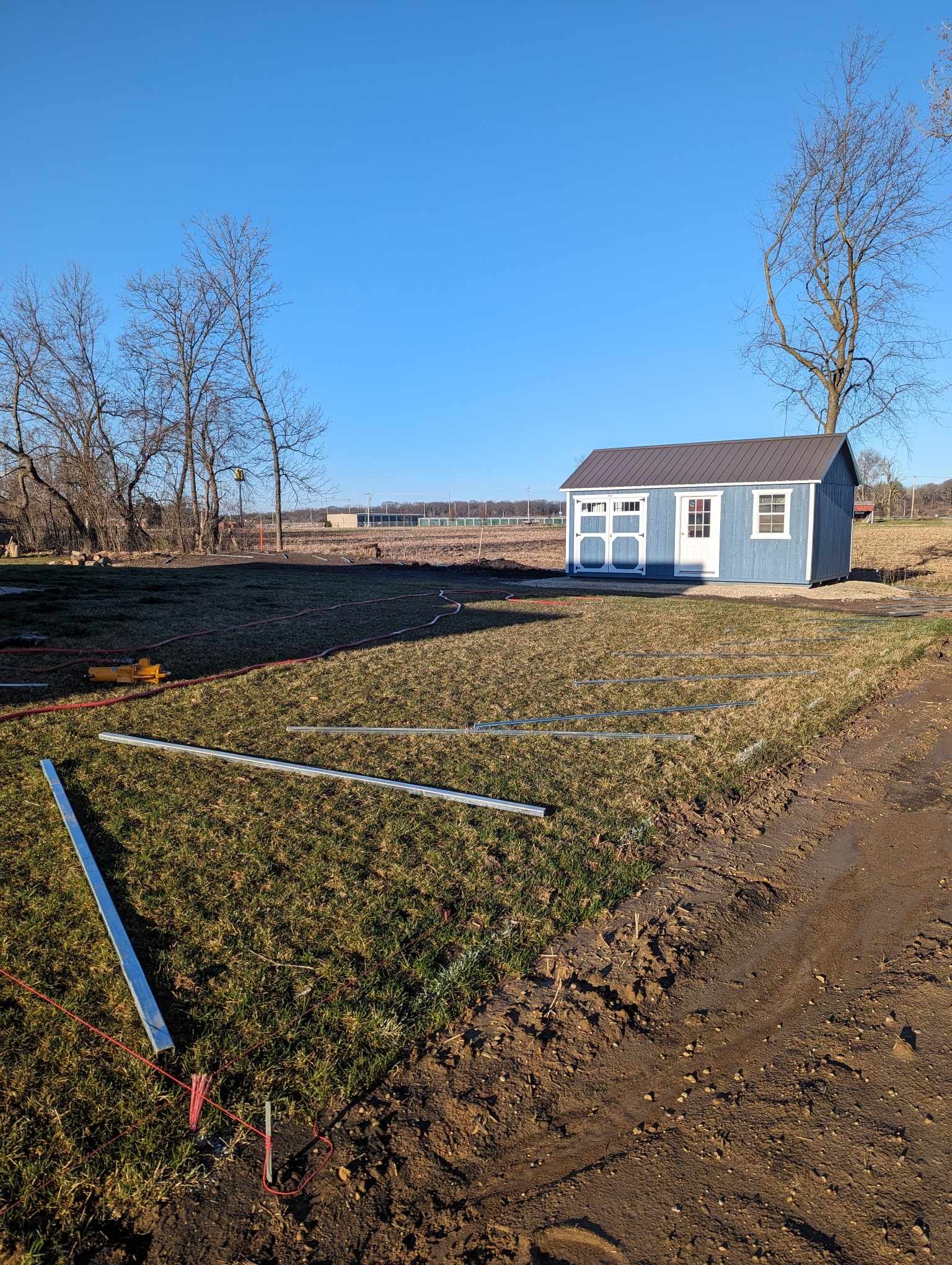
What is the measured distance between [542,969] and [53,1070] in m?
1.65

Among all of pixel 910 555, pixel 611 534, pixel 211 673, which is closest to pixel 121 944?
pixel 211 673

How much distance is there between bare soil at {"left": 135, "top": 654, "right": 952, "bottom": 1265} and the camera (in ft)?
6.17

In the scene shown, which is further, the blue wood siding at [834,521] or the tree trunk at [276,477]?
the tree trunk at [276,477]

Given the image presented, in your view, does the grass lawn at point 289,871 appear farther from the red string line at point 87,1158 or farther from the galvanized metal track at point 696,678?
the galvanized metal track at point 696,678

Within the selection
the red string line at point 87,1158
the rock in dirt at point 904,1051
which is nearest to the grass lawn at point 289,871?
the red string line at point 87,1158

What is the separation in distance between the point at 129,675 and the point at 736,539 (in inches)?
598

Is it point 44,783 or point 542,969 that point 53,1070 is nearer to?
point 542,969

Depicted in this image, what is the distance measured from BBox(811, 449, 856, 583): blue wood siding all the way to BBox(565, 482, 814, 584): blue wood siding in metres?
0.37


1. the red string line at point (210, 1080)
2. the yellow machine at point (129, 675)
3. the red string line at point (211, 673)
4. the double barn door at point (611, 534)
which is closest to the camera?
the red string line at point (210, 1080)

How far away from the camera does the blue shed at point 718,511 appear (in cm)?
1795

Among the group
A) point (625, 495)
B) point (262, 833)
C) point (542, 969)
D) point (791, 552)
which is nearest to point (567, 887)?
point (542, 969)

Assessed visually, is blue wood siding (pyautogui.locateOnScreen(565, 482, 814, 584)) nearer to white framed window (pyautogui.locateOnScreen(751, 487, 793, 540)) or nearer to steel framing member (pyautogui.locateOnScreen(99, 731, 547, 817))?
white framed window (pyautogui.locateOnScreen(751, 487, 793, 540))

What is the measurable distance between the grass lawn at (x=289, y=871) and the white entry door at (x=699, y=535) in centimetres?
1084

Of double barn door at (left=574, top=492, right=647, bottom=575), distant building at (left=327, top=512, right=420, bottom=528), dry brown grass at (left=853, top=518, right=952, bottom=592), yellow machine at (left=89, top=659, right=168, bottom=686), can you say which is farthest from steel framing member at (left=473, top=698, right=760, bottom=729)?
distant building at (left=327, top=512, right=420, bottom=528)
